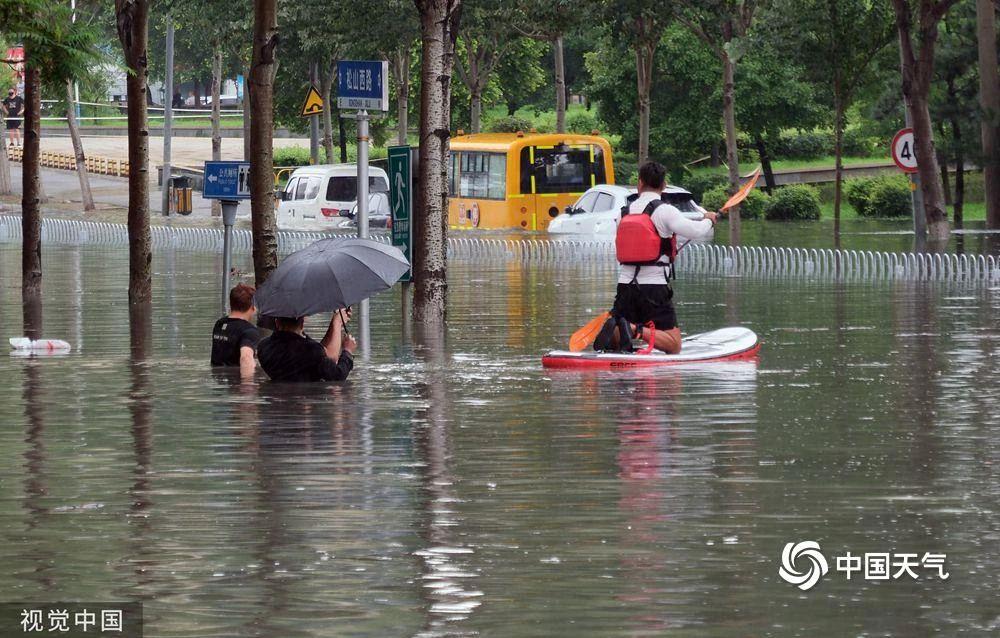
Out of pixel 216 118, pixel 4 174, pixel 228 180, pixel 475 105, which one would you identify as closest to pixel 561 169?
pixel 475 105

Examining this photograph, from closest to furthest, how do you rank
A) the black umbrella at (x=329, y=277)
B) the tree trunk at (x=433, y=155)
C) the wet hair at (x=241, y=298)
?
the black umbrella at (x=329, y=277), the wet hair at (x=241, y=298), the tree trunk at (x=433, y=155)

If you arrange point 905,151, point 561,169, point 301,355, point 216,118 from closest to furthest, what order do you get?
1. point 301,355
2. point 905,151
3. point 561,169
4. point 216,118

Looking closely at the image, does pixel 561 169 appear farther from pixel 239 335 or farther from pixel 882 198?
pixel 239 335

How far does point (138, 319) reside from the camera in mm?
22984

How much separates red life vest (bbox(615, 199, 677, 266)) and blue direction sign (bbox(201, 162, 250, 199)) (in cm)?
542

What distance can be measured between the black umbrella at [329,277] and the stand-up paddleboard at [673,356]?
182cm

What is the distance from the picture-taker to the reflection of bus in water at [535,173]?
1911 inches

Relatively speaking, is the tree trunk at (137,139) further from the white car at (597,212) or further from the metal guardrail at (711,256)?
the white car at (597,212)

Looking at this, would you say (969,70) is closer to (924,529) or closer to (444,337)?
(444,337)

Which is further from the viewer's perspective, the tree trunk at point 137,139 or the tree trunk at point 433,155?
the tree trunk at point 137,139

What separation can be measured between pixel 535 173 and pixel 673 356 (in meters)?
33.2

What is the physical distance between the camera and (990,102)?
143 ft
